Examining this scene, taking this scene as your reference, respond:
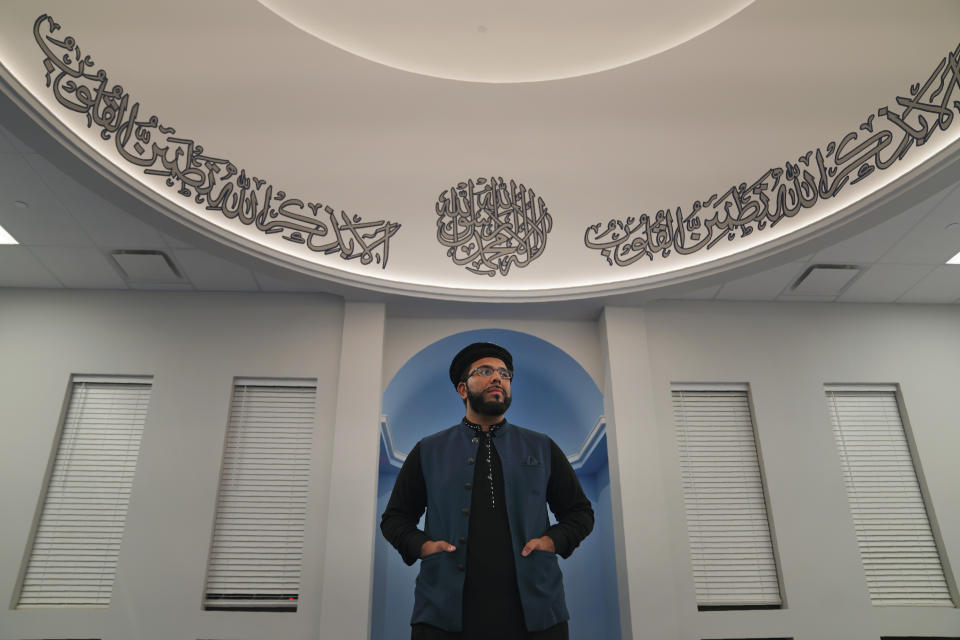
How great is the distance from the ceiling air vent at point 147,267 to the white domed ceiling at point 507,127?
739 mm

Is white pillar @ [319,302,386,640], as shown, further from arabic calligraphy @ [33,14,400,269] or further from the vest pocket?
the vest pocket

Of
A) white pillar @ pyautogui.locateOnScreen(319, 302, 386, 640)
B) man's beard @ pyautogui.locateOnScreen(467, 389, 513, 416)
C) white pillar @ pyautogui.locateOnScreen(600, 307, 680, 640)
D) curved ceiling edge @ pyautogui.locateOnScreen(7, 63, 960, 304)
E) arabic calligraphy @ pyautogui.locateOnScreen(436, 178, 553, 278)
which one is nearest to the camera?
man's beard @ pyautogui.locateOnScreen(467, 389, 513, 416)

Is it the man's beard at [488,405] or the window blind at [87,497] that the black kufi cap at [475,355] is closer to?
the man's beard at [488,405]

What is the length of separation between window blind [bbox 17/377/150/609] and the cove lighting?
1.21 meters

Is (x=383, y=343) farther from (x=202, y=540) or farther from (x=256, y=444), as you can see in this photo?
(x=202, y=540)

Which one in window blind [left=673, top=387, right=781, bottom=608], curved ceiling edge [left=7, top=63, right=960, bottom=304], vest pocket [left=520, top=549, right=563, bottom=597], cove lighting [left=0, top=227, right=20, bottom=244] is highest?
cove lighting [left=0, top=227, right=20, bottom=244]

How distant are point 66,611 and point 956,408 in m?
7.38

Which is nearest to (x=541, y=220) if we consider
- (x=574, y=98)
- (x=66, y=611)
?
(x=574, y=98)

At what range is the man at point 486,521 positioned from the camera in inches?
95.7

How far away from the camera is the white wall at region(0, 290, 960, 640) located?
511cm

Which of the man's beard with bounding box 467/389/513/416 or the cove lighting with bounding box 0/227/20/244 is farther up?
the cove lighting with bounding box 0/227/20/244

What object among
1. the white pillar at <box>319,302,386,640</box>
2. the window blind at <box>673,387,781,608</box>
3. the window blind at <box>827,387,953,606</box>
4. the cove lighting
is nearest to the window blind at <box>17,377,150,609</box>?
the cove lighting

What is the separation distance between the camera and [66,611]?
16.4 feet

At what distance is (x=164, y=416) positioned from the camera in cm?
557
